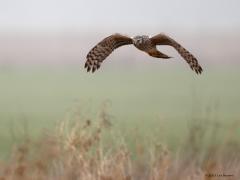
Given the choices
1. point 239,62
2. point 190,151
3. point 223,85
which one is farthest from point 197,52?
point 190,151

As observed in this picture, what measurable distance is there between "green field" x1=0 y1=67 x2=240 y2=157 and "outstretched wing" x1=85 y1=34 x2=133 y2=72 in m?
0.43

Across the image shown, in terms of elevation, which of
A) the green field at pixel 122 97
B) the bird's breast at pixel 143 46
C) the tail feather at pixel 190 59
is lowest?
the green field at pixel 122 97

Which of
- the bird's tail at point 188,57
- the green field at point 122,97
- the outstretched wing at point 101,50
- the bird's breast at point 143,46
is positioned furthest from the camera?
the green field at point 122,97

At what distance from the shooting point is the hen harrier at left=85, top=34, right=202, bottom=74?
9656 millimetres

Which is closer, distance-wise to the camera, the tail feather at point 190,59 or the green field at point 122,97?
the tail feather at point 190,59

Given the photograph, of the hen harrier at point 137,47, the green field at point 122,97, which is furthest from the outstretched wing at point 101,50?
the green field at point 122,97

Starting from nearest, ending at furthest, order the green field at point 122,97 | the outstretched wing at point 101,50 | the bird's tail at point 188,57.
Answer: the bird's tail at point 188,57, the outstretched wing at point 101,50, the green field at point 122,97

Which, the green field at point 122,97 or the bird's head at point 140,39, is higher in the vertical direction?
the bird's head at point 140,39

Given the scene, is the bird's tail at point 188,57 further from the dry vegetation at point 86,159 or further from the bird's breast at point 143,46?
the dry vegetation at point 86,159

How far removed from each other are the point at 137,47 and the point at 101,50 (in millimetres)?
561

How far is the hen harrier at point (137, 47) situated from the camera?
966cm

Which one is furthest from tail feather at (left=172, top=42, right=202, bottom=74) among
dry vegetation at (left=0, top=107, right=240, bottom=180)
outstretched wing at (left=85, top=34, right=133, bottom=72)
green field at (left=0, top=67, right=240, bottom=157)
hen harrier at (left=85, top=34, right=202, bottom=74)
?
green field at (left=0, top=67, right=240, bottom=157)

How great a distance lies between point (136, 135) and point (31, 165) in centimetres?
102

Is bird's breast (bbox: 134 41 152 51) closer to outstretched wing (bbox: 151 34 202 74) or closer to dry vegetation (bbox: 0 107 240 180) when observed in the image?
outstretched wing (bbox: 151 34 202 74)
